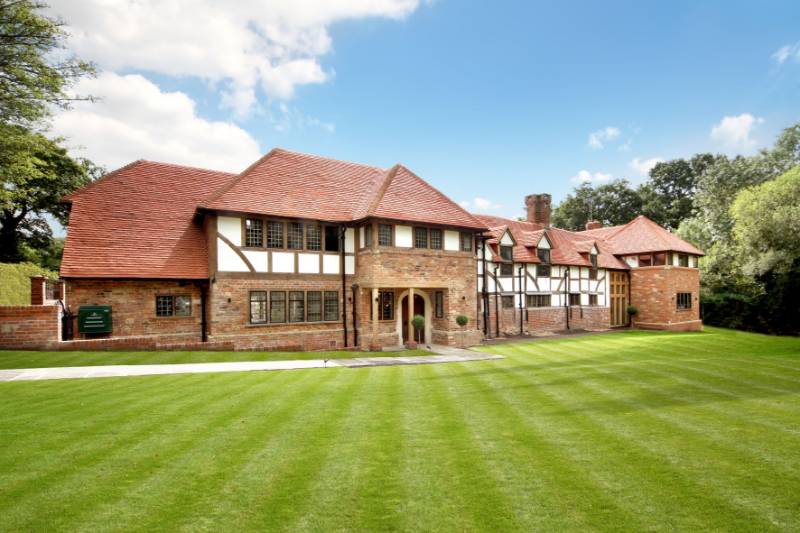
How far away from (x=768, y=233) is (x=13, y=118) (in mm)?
34571

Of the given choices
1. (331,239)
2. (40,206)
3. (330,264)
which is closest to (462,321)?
(330,264)

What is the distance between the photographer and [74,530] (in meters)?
4.04

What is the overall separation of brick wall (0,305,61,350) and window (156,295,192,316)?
139 inches

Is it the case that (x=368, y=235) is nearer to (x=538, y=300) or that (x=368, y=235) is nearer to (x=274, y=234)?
(x=274, y=234)

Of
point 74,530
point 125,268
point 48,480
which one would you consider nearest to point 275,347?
point 125,268

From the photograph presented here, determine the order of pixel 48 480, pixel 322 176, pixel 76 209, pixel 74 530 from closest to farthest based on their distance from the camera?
pixel 74 530 < pixel 48 480 < pixel 76 209 < pixel 322 176

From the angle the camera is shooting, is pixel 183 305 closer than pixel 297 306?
Yes

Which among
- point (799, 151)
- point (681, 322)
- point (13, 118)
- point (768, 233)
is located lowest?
point (681, 322)

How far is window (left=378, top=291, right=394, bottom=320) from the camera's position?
21.0 m

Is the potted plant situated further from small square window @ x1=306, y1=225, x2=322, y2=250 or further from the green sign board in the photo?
the green sign board

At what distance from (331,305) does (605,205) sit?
→ 173ft

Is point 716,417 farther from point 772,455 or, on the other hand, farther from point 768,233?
point 768,233

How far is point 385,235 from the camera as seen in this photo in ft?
64.5

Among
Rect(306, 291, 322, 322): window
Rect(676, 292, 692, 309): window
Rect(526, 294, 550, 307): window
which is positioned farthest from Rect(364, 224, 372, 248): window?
Rect(676, 292, 692, 309): window
